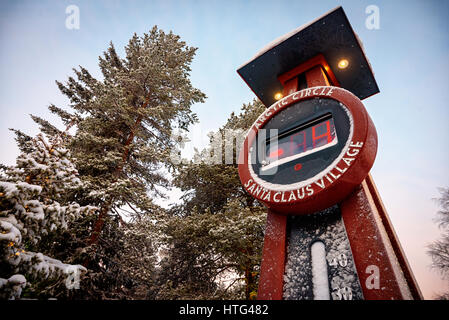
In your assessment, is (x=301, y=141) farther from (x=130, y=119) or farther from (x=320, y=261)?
(x=130, y=119)

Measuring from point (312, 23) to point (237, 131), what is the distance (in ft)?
16.2

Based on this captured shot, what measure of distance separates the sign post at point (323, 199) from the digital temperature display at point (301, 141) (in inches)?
0.6

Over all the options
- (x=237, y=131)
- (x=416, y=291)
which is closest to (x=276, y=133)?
(x=416, y=291)

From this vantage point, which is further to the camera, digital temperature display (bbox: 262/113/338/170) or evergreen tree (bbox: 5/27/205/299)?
evergreen tree (bbox: 5/27/205/299)

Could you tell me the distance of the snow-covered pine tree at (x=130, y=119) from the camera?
20.6ft

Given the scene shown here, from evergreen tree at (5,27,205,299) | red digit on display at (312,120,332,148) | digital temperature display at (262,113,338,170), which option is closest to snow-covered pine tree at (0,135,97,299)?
evergreen tree at (5,27,205,299)

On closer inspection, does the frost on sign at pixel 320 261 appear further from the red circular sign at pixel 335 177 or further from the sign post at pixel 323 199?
the red circular sign at pixel 335 177

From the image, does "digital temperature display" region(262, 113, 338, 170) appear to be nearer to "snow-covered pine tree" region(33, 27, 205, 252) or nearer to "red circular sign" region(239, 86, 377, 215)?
"red circular sign" region(239, 86, 377, 215)

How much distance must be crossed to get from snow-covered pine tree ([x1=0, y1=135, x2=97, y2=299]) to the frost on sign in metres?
3.04

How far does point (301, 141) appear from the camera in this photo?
2896mm

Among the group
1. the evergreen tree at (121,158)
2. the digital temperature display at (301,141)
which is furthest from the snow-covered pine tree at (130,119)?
the digital temperature display at (301,141)

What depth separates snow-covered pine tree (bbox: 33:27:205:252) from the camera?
628cm

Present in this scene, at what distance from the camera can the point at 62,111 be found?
10.5 metres

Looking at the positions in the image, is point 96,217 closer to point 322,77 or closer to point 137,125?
point 137,125
